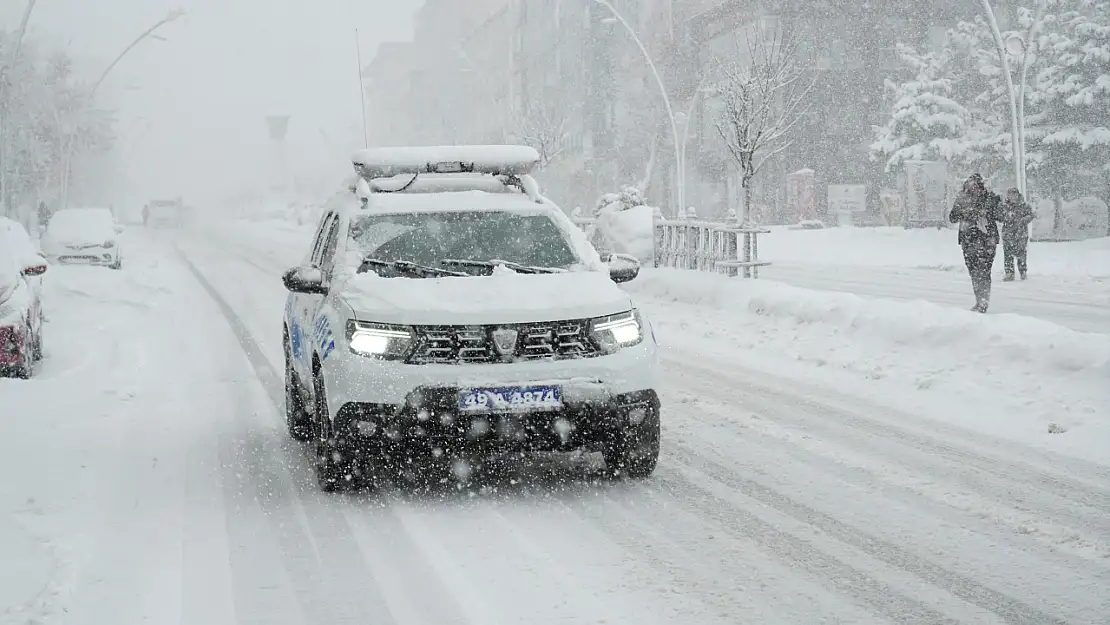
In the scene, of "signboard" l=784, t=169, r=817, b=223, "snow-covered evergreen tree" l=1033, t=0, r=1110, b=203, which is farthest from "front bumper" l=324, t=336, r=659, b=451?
"signboard" l=784, t=169, r=817, b=223

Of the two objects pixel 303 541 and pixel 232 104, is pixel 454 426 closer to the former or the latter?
pixel 303 541

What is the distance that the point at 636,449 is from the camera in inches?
261

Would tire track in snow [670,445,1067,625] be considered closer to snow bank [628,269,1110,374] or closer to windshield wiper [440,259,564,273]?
windshield wiper [440,259,564,273]

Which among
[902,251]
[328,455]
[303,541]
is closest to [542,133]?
[902,251]

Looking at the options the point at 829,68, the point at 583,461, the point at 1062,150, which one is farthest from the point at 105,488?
the point at 829,68

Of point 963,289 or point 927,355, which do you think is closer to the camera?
point 927,355

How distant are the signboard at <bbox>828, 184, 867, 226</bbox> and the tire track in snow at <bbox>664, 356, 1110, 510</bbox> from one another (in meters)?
39.2

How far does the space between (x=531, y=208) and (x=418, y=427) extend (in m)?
2.01

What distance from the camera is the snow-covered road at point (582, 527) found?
471 cm

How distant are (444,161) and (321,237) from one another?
1070 mm

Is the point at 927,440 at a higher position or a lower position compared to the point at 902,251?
higher

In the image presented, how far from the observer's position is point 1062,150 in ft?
127

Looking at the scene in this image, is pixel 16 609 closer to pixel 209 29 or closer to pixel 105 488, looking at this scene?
pixel 105 488

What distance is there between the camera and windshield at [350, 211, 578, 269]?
7.25 meters
